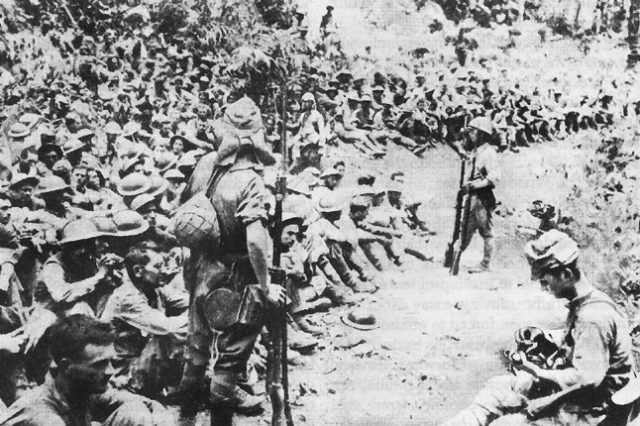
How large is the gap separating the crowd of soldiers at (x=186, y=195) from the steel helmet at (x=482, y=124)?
0.08ft

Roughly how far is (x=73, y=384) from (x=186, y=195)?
170 cm

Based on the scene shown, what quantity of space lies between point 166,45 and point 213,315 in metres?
3.18

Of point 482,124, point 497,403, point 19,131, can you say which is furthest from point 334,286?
point 19,131

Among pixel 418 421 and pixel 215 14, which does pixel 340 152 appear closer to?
pixel 215 14

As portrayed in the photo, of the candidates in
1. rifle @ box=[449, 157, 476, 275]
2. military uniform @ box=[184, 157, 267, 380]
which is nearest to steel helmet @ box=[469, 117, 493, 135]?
rifle @ box=[449, 157, 476, 275]

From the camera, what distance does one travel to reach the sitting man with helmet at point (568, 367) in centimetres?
455

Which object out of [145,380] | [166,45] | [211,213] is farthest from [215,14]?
[145,380]

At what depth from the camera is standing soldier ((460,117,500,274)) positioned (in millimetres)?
6262

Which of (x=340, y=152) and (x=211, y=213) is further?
(x=340, y=152)

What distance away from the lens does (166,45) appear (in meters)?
6.89

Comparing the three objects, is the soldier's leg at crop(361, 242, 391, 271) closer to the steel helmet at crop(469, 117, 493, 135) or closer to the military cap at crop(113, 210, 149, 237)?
the steel helmet at crop(469, 117, 493, 135)

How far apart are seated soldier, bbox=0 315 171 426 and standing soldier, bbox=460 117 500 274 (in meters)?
3.43

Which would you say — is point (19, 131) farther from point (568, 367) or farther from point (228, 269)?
point (568, 367)

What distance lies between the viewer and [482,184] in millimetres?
6285
